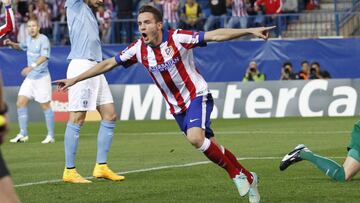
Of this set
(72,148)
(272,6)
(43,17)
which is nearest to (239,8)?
(272,6)

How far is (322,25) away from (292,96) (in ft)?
17.8

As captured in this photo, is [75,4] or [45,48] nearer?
[75,4]

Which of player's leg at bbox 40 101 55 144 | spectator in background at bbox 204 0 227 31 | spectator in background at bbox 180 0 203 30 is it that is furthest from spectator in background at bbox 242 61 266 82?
player's leg at bbox 40 101 55 144

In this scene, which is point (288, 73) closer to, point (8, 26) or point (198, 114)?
point (8, 26)

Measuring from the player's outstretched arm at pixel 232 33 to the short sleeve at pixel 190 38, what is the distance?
8 cm

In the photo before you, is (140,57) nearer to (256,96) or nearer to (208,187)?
(208,187)

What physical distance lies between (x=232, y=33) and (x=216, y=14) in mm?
22449

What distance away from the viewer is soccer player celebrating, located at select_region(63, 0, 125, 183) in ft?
44.9

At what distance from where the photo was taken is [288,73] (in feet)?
97.3

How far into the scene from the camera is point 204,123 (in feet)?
37.0

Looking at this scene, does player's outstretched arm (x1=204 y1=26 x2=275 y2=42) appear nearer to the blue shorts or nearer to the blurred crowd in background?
the blue shorts

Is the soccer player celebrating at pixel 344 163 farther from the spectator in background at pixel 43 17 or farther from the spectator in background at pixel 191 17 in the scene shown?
the spectator in background at pixel 43 17

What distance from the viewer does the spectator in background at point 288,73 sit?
29609 mm

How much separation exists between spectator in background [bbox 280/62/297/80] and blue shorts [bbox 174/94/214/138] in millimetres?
18241
